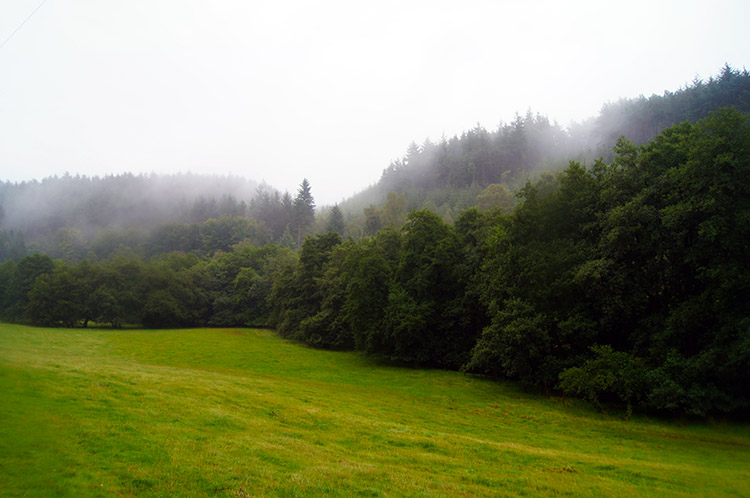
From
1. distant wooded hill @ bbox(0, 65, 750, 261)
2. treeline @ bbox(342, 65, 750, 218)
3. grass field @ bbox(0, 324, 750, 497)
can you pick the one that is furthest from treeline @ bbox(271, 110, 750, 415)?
treeline @ bbox(342, 65, 750, 218)

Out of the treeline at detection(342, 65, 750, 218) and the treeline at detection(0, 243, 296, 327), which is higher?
the treeline at detection(342, 65, 750, 218)

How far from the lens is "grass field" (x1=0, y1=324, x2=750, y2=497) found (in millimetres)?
8016

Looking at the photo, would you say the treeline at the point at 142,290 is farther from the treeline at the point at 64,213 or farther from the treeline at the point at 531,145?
the treeline at the point at 531,145

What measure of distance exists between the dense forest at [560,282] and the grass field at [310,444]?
150 inches

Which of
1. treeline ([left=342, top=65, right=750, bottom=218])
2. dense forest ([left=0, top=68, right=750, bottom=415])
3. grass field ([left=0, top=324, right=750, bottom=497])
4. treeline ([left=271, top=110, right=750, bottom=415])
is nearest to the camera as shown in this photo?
grass field ([left=0, top=324, right=750, bottom=497])

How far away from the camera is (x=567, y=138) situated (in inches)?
5768

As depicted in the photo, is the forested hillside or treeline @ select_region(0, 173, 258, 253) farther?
treeline @ select_region(0, 173, 258, 253)

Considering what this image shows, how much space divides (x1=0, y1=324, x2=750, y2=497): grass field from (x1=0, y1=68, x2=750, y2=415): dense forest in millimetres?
3812

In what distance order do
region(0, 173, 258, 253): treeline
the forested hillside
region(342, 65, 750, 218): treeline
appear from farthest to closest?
region(342, 65, 750, 218): treeline → region(0, 173, 258, 253): treeline → the forested hillside

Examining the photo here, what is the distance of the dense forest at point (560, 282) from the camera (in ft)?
68.7

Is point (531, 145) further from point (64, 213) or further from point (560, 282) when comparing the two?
point (64, 213)

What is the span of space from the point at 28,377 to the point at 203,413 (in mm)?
5730

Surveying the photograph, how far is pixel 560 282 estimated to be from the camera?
92.3 feet

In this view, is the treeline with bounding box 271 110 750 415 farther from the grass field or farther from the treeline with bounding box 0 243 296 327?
the treeline with bounding box 0 243 296 327
